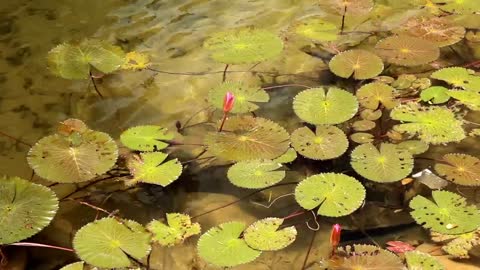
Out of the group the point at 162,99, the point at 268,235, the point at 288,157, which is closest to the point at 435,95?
the point at 288,157

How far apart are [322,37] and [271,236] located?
1060 mm

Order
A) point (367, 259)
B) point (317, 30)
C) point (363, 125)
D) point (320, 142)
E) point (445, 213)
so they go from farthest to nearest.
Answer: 1. point (317, 30)
2. point (363, 125)
3. point (320, 142)
4. point (445, 213)
5. point (367, 259)

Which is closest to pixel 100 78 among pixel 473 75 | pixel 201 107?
pixel 201 107

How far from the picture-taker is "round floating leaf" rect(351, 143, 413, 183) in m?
1.71

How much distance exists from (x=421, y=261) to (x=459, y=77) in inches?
34.7

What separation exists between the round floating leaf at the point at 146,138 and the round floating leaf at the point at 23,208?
1.03ft

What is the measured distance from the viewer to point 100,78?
2209 mm

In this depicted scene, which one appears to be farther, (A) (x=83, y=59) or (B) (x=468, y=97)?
(A) (x=83, y=59)

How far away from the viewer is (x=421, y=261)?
1490mm

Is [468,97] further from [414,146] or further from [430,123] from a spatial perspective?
[414,146]

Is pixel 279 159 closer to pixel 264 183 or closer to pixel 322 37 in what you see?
pixel 264 183

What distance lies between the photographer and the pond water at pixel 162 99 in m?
1.64

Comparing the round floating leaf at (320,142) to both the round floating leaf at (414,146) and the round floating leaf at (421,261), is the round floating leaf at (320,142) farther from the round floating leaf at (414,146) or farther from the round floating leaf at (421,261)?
the round floating leaf at (421,261)

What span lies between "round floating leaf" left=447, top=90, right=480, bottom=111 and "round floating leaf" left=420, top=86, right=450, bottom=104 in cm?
2
